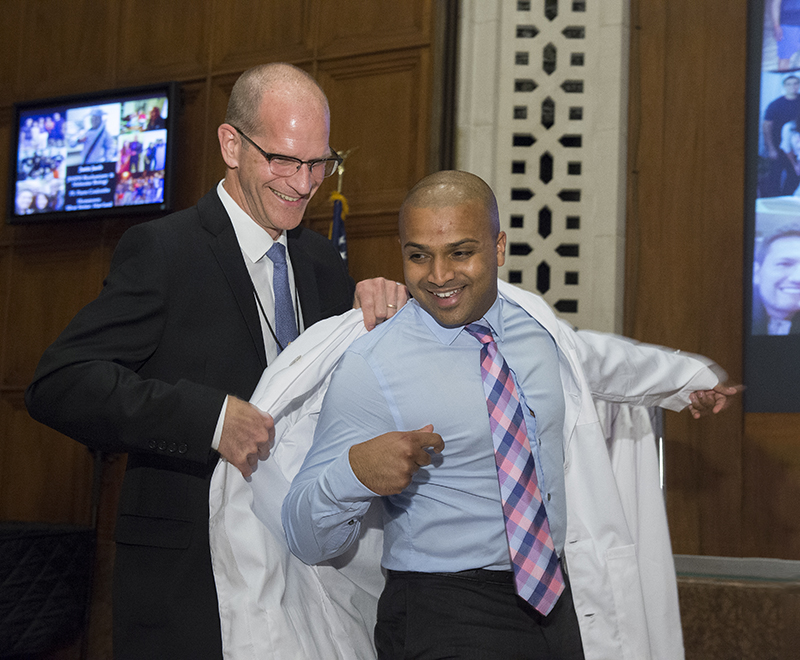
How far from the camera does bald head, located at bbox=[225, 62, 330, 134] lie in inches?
75.5

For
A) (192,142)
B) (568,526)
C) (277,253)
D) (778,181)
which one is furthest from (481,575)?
(192,142)

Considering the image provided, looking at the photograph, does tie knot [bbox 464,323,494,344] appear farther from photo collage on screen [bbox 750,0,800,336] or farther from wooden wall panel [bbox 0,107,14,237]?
wooden wall panel [bbox 0,107,14,237]

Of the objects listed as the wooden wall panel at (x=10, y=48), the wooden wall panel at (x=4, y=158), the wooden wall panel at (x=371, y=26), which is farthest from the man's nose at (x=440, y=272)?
the wooden wall panel at (x=10, y=48)

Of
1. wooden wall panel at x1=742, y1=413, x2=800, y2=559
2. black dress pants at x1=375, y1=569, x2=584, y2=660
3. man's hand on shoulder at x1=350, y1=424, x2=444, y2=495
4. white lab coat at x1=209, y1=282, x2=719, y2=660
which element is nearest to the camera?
man's hand on shoulder at x1=350, y1=424, x2=444, y2=495

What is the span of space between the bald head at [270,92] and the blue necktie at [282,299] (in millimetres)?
294

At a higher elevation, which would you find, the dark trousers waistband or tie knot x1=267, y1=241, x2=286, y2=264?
tie knot x1=267, y1=241, x2=286, y2=264

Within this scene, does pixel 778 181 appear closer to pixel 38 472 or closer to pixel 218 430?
pixel 218 430

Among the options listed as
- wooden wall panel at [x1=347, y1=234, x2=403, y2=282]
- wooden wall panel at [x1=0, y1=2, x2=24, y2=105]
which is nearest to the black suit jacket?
wooden wall panel at [x1=347, y1=234, x2=403, y2=282]

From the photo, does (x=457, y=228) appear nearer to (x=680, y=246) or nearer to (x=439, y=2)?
(x=680, y=246)

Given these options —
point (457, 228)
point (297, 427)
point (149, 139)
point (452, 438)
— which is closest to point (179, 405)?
point (297, 427)

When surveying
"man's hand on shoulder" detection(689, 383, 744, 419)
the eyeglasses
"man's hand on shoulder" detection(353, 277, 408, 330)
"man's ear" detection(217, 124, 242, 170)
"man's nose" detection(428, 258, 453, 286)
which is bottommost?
"man's hand on shoulder" detection(689, 383, 744, 419)

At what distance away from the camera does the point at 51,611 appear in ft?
13.6

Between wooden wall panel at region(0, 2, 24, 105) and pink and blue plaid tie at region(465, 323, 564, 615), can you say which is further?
wooden wall panel at region(0, 2, 24, 105)

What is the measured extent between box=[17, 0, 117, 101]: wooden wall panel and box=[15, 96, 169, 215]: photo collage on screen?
1.11ft
